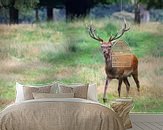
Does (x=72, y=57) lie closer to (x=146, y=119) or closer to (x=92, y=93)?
(x=92, y=93)

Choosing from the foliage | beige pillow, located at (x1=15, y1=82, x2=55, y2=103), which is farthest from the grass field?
beige pillow, located at (x1=15, y1=82, x2=55, y2=103)

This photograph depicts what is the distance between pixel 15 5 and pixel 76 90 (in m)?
1.87

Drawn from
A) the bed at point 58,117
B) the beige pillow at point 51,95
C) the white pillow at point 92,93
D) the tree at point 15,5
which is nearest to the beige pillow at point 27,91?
the beige pillow at point 51,95

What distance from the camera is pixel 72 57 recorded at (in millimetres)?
7457

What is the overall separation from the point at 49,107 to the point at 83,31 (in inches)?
83.7

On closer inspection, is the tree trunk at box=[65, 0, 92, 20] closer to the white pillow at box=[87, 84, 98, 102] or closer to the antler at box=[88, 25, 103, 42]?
the antler at box=[88, 25, 103, 42]

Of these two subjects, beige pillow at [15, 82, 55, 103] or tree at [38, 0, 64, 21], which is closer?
beige pillow at [15, 82, 55, 103]

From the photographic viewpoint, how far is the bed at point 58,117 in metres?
5.45

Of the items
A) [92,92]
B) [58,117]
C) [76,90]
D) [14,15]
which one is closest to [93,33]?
[92,92]

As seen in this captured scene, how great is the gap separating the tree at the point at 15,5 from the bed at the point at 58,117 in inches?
81.6

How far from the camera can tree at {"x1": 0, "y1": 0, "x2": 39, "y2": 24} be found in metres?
7.34

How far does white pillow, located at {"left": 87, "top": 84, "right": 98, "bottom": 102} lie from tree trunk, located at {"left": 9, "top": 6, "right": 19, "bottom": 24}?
66.8 inches

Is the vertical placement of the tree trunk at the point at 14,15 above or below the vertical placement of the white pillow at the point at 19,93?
above

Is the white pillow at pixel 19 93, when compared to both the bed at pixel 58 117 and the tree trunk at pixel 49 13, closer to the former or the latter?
the bed at pixel 58 117
